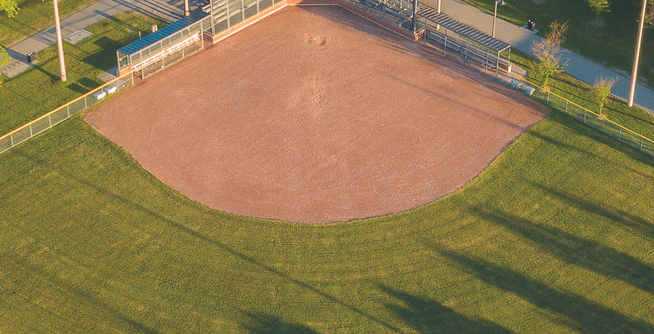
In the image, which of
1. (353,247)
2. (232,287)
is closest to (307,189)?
(353,247)

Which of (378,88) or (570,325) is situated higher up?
(378,88)

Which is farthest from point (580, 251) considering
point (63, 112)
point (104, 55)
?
point (104, 55)

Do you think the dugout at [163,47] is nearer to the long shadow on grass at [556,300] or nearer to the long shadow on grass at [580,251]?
the long shadow on grass at [580,251]

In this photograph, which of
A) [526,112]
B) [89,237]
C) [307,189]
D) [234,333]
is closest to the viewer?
[234,333]

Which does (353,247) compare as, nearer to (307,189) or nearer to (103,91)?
(307,189)

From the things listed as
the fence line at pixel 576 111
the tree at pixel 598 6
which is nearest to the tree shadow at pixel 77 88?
the fence line at pixel 576 111

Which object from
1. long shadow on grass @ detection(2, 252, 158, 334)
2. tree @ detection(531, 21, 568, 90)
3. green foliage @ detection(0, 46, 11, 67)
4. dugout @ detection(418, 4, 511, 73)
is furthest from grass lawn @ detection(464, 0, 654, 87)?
long shadow on grass @ detection(2, 252, 158, 334)

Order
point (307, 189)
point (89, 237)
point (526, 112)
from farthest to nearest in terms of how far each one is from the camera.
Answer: point (526, 112) < point (307, 189) < point (89, 237)

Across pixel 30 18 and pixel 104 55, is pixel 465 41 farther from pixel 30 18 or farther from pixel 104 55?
pixel 30 18
